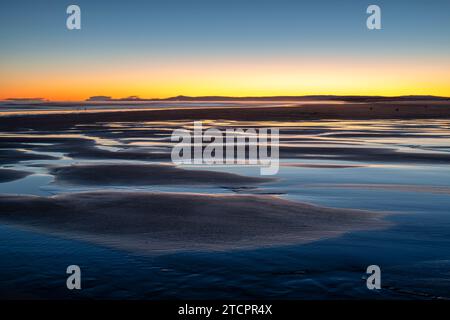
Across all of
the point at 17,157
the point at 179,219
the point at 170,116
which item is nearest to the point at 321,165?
the point at 179,219

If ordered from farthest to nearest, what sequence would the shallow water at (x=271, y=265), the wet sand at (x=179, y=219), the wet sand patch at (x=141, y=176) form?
the wet sand patch at (x=141, y=176)
the wet sand at (x=179, y=219)
the shallow water at (x=271, y=265)

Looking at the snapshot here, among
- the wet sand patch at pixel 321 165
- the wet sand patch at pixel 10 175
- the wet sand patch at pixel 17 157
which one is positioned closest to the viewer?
the wet sand patch at pixel 10 175

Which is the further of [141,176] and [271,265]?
A: [141,176]

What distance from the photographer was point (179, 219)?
9328 mm

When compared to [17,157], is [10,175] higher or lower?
lower

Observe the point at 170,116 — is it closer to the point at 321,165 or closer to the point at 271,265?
the point at 321,165

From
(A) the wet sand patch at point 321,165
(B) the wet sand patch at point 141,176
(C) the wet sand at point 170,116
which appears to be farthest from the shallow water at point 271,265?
(C) the wet sand at point 170,116

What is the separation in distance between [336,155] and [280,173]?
199 inches

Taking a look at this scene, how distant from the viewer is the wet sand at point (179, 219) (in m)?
8.02

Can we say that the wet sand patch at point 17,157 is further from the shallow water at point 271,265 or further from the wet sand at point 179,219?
the shallow water at point 271,265

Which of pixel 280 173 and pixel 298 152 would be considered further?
pixel 298 152

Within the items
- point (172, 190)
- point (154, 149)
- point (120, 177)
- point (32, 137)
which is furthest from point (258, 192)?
point (32, 137)
